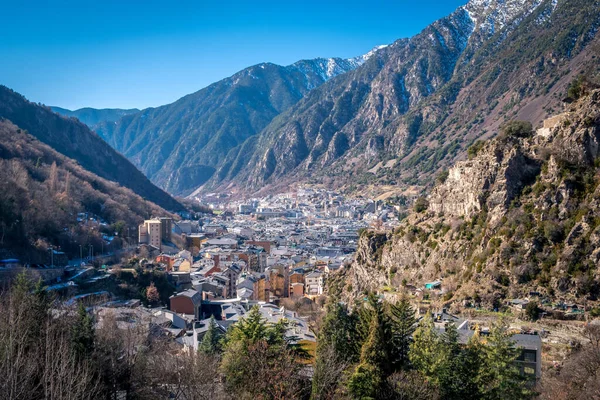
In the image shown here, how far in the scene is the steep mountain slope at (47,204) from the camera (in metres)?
46.4

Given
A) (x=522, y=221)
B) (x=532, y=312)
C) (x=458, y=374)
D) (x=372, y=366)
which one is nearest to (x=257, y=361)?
(x=372, y=366)

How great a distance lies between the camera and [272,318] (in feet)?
102

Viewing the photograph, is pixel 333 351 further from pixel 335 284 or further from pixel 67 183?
pixel 67 183

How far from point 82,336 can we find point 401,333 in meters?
11.0

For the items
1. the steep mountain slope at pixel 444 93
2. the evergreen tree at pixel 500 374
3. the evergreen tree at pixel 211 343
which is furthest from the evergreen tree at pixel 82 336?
the steep mountain slope at pixel 444 93

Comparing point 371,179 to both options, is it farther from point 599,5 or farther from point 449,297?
point 449,297

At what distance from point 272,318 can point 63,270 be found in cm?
2102

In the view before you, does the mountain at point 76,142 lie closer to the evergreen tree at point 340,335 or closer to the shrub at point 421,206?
the shrub at point 421,206

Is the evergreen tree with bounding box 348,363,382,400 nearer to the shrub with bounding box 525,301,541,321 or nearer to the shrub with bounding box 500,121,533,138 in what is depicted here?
the shrub with bounding box 525,301,541,321

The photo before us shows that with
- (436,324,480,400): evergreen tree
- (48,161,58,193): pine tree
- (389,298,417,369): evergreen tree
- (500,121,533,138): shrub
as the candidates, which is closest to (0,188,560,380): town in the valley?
(389,298,417,369): evergreen tree

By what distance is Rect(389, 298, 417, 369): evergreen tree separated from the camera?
1825 centimetres

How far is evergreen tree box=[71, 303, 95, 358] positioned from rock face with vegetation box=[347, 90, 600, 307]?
17.5 metres

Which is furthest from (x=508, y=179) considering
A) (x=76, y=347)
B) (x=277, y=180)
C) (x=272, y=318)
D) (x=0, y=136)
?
(x=277, y=180)

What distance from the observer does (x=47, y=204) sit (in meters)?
55.9
